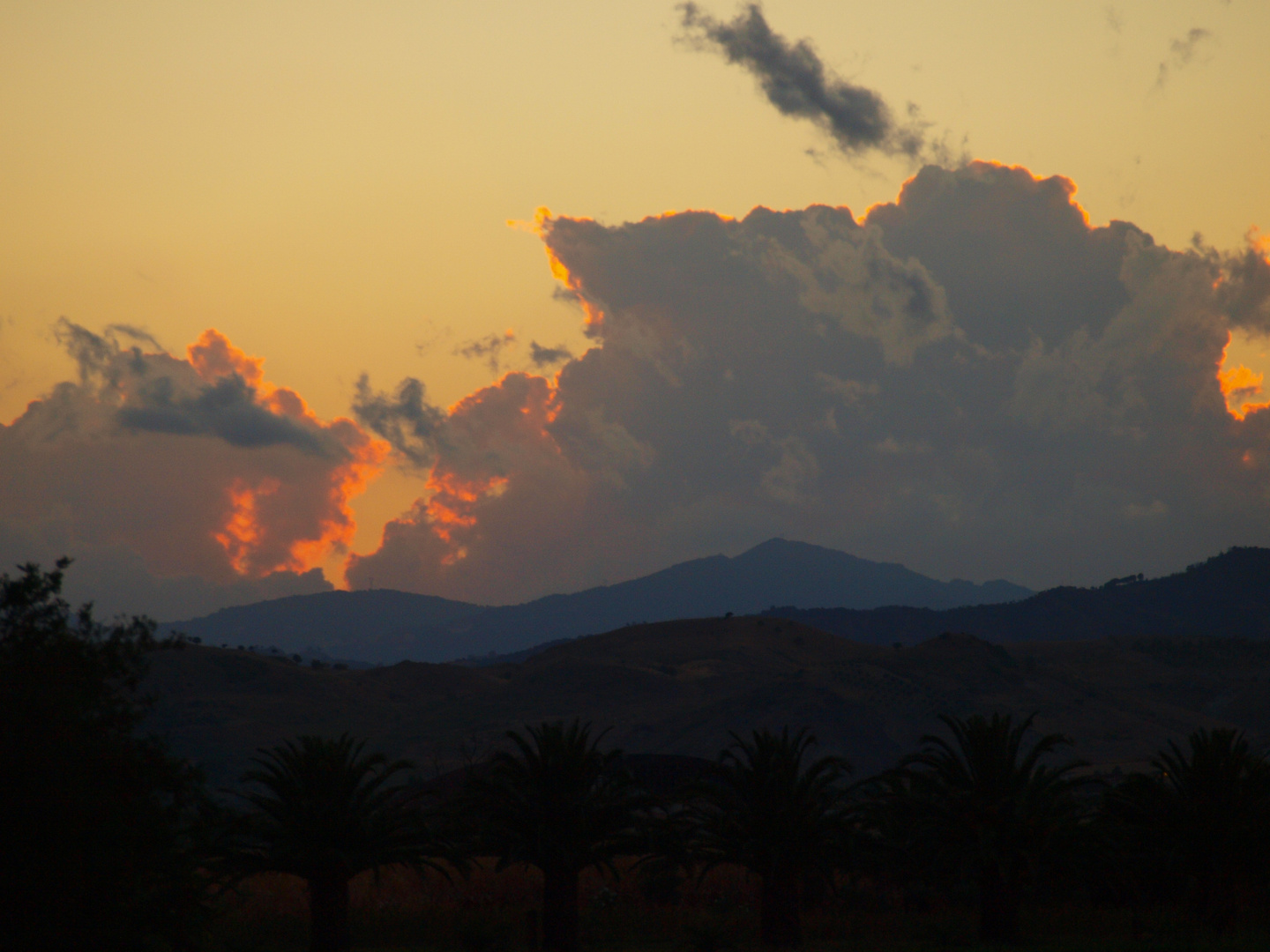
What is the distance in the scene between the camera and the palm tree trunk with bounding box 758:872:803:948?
21.3 m

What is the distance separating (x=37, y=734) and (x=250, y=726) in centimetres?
10570

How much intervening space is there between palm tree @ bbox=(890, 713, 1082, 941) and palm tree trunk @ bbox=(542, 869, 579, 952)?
6.27m

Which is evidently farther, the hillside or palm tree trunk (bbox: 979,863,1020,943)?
the hillside

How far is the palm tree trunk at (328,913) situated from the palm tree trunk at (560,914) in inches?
142

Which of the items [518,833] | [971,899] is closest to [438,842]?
[518,833]

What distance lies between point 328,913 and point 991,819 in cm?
1194

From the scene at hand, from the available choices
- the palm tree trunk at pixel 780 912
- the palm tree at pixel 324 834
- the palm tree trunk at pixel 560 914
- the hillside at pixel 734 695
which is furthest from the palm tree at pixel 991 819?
the hillside at pixel 734 695

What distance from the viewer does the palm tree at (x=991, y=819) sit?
68.1 feet

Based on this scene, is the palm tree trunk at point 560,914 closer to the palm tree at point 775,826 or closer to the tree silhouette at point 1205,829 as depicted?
the palm tree at point 775,826

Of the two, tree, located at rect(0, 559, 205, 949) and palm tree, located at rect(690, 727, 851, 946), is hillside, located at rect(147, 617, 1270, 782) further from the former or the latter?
tree, located at rect(0, 559, 205, 949)

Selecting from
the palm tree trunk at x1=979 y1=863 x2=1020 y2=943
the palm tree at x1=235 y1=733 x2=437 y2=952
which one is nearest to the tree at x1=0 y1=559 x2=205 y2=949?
the palm tree at x1=235 y1=733 x2=437 y2=952

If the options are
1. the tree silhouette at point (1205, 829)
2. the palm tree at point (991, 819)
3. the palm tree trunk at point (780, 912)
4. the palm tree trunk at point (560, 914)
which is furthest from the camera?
the tree silhouette at point (1205, 829)

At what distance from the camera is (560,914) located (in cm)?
2098

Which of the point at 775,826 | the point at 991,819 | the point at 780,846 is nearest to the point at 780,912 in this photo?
the point at 780,846
